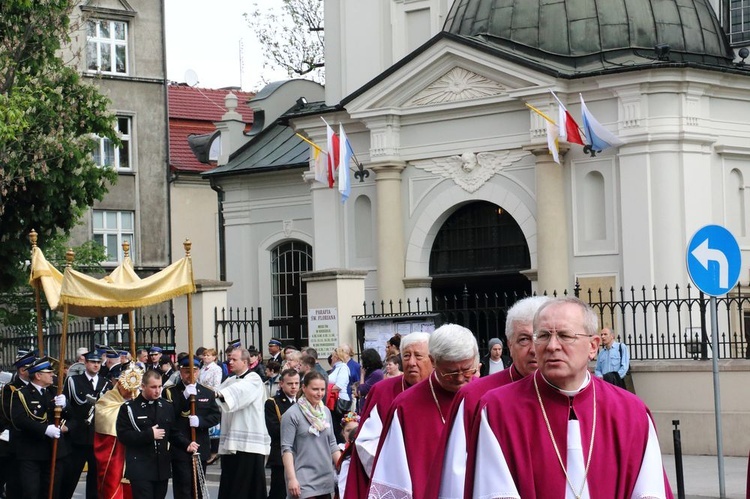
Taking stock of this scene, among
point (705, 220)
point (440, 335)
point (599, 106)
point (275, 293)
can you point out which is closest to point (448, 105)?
point (599, 106)

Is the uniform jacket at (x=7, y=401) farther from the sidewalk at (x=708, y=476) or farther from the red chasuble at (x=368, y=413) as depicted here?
the red chasuble at (x=368, y=413)

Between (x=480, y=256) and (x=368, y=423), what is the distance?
23670 mm

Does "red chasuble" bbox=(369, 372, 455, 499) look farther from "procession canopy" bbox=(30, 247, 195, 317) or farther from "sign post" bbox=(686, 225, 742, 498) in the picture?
"procession canopy" bbox=(30, 247, 195, 317)

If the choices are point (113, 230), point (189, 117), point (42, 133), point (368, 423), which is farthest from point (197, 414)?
point (189, 117)

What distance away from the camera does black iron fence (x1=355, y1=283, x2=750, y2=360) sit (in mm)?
21906

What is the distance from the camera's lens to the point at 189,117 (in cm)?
5059

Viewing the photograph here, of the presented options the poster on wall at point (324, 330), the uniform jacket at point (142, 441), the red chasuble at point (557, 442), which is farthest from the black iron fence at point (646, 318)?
the red chasuble at point (557, 442)

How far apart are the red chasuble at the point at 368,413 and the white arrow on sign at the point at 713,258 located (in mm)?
6710

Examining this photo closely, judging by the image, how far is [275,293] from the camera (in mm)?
38531

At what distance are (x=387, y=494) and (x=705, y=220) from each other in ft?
76.8

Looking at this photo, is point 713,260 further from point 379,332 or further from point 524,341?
point 379,332

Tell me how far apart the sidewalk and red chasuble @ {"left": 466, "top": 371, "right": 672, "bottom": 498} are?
35.6 ft

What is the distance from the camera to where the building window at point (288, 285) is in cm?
3729

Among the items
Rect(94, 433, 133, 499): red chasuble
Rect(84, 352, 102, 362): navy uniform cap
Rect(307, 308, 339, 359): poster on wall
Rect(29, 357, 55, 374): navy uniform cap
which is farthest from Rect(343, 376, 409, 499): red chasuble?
Rect(307, 308, 339, 359): poster on wall
